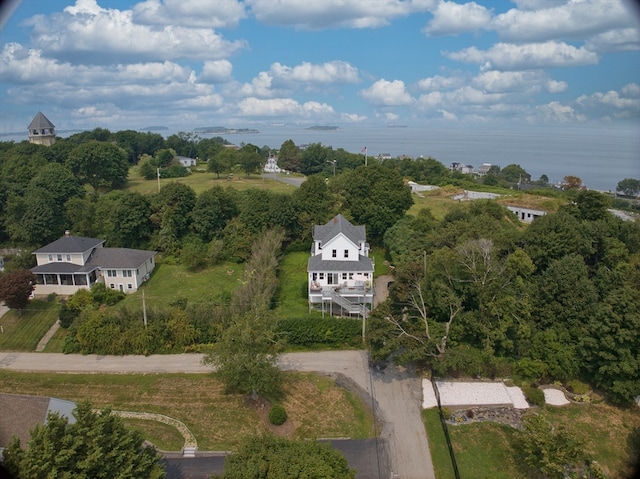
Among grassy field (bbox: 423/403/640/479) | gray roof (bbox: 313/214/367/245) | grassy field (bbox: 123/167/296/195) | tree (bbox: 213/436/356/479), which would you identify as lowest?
grassy field (bbox: 423/403/640/479)

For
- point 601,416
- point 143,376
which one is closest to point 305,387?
point 143,376

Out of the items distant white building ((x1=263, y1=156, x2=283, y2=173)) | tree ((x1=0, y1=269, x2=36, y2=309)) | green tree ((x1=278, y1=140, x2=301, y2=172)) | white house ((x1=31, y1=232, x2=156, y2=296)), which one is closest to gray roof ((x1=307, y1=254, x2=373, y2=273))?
white house ((x1=31, y1=232, x2=156, y2=296))

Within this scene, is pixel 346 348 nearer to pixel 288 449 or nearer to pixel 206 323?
pixel 206 323

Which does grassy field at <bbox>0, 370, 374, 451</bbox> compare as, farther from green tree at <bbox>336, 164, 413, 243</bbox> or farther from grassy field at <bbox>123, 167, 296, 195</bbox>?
grassy field at <bbox>123, 167, 296, 195</bbox>

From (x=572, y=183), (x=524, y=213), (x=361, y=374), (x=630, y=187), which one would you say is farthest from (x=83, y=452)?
(x=630, y=187)

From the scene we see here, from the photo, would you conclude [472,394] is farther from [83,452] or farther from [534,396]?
[83,452]
